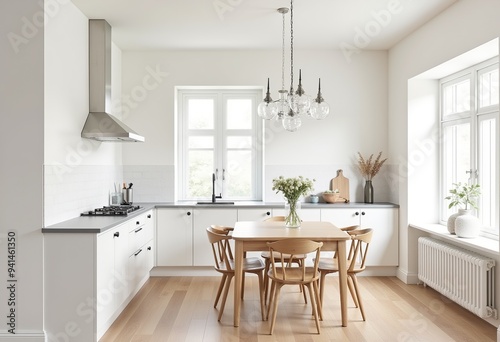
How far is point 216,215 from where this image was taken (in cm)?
528

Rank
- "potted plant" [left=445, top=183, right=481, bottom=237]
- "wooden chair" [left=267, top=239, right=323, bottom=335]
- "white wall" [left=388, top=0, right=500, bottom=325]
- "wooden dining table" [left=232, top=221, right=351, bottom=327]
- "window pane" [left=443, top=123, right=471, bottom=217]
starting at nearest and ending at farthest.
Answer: "wooden chair" [left=267, top=239, right=323, bottom=335] < "wooden dining table" [left=232, top=221, right=351, bottom=327] < "potted plant" [left=445, top=183, right=481, bottom=237] < "white wall" [left=388, top=0, right=500, bottom=325] < "window pane" [left=443, top=123, right=471, bottom=217]

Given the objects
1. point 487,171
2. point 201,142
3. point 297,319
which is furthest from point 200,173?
point 487,171

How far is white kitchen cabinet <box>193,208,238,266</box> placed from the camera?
17.3ft

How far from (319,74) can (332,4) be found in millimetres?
1668

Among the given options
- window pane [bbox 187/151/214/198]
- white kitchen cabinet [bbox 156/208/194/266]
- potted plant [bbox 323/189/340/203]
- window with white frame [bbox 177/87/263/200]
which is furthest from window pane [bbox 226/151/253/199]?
potted plant [bbox 323/189/340/203]

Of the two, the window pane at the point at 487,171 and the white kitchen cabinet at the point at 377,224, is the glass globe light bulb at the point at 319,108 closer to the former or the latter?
the window pane at the point at 487,171

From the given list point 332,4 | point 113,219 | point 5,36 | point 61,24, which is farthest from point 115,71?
point 332,4

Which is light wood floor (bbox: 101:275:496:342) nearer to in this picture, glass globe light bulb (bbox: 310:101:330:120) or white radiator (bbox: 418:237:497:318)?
white radiator (bbox: 418:237:497:318)

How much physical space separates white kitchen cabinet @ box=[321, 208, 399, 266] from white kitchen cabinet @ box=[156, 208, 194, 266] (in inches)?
68.2

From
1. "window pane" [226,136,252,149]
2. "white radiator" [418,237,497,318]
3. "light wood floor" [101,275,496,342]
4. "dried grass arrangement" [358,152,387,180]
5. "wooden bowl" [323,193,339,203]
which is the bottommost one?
"light wood floor" [101,275,496,342]

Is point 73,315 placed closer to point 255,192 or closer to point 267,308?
point 267,308

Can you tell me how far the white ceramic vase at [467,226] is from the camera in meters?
3.98

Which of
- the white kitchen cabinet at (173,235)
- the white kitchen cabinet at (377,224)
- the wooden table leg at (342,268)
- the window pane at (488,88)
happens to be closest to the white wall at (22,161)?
the white kitchen cabinet at (173,235)

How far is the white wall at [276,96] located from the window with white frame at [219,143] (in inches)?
10.7
